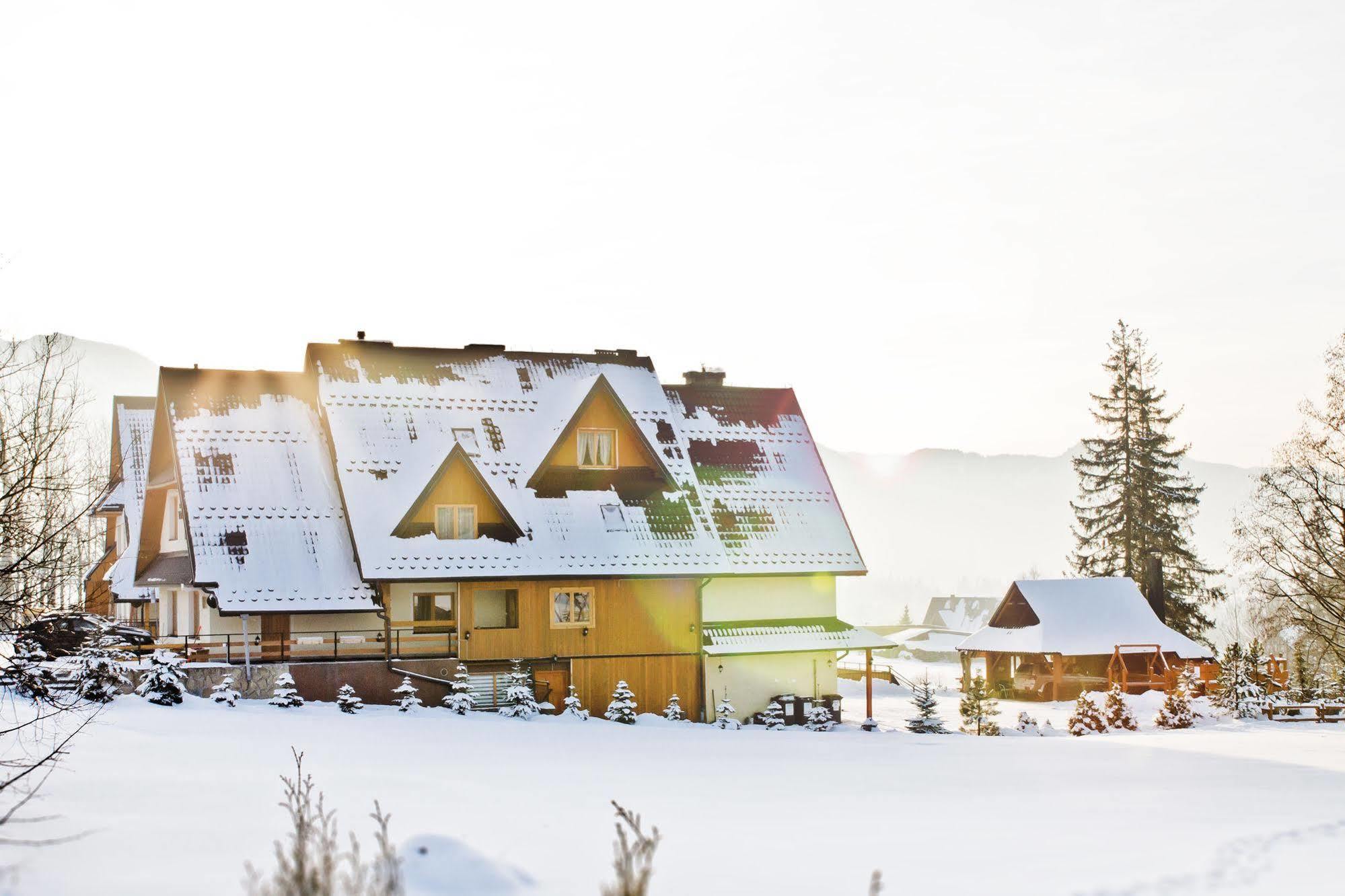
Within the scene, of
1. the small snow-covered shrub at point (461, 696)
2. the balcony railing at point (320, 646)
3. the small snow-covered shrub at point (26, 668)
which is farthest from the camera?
the balcony railing at point (320, 646)

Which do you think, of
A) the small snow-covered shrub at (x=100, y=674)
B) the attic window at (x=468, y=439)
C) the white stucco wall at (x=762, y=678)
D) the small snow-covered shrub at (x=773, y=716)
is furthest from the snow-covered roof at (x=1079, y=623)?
the small snow-covered shrub at (x=100, y=674)

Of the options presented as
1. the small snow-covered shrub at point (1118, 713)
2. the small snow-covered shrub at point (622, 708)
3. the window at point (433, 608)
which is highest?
the window at point (433, 608)

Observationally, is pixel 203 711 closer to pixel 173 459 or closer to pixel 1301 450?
pixel 173 459

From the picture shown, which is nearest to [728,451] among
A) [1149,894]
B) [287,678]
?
[287,678]

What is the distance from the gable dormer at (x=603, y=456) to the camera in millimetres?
34531

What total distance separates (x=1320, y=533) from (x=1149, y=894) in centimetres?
1428

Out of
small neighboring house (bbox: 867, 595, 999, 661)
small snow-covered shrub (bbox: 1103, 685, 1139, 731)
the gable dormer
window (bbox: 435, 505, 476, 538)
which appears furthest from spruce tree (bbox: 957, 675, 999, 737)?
small neighboring house (bbox: 867, 595, 999, 661)

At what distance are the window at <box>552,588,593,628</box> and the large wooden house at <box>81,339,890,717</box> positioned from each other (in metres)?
0.05

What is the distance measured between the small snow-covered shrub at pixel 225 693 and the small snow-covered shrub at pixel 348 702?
2202 mm

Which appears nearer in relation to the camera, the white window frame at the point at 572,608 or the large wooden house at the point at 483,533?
the large wooden house at the point at 483,533

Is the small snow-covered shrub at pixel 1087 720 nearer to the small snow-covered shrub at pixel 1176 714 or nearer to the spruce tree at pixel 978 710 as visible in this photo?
the small snow-covered shrub at pixel 1176 714

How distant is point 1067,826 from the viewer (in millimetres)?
15500

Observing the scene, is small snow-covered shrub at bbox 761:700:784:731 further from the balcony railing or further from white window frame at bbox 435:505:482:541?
white window frame at bbox 435:505:482:541

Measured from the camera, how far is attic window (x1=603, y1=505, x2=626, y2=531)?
34062 mm
